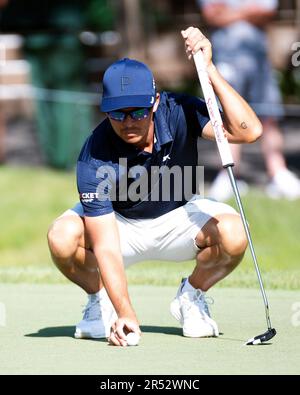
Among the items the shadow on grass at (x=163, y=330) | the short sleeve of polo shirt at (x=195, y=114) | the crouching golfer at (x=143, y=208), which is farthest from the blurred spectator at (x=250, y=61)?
the short sleeve of polo shirt at (x=195, y=114)

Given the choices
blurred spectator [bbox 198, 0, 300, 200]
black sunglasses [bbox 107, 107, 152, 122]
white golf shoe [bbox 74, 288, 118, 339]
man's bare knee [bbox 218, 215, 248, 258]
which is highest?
blurred spectator [bbox 198, 0, 300, 200]

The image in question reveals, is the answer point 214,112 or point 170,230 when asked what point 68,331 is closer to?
point 170,230

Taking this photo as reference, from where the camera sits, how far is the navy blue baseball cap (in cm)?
604

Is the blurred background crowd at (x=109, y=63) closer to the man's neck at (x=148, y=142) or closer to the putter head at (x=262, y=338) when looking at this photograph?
the man's neck at (x=148, y=142)

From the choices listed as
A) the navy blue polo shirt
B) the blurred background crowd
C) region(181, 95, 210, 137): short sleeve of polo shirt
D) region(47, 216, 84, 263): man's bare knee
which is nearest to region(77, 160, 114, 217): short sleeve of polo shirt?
the navy blue polo shirt

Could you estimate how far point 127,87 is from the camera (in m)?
6.06

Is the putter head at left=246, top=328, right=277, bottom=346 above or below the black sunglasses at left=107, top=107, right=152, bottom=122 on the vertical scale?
below

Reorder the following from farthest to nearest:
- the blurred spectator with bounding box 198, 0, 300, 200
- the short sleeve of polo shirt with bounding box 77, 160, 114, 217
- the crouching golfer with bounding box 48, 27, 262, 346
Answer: the blurred spectator with bounding box 198, 0, 300, 200
the short sleeve of polo shirt with bounding box 77, 160, 114, 217
the crouching golfer with bounding box 48, 27, 262, 346

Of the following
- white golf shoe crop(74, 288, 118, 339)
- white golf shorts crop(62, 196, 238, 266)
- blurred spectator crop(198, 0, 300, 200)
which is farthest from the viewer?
blurred spectator crop(198, 0, 300, 200)

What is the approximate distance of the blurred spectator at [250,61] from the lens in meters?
12.5

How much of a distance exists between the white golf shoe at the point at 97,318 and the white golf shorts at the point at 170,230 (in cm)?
28

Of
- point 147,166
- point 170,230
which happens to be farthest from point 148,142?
point 170,230

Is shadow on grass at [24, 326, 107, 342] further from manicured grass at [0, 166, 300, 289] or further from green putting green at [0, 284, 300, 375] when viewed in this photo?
manicured grass at [0, 166, 300, 289]

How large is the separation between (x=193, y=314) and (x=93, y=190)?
0.82m
